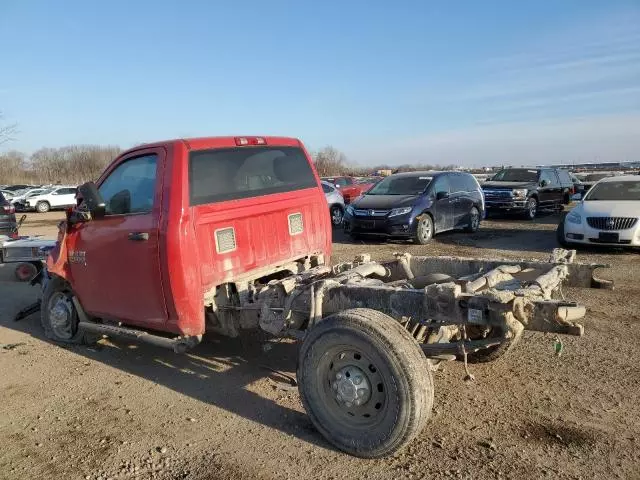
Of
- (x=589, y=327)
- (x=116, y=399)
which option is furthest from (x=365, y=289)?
(x=589, y=327)

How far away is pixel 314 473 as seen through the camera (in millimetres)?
3027

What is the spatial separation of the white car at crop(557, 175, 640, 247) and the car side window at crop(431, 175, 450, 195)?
119 inches

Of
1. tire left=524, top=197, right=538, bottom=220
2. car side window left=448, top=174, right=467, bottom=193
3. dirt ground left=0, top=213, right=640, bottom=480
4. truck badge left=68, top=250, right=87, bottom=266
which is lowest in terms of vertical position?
tire left=524, top=197, right=538, bottom=220

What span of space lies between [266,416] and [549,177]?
697 inches

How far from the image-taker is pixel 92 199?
4.45 m

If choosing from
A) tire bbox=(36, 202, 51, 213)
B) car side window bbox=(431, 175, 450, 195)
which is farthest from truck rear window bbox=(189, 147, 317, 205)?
tire bbox=(36, 202, 51, 213)

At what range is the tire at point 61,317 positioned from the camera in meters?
5.37

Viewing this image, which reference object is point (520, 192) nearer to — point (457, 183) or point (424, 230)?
point (457, 183)

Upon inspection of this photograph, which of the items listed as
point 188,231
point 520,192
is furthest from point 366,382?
point 520,192

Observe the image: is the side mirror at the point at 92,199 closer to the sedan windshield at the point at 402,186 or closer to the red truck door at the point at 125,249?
the red truck door at the point at 125,249

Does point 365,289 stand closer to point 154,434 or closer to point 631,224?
point 154,434

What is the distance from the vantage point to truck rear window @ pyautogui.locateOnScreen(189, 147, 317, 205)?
4.21 m

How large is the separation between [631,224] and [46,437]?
10068 millimetres

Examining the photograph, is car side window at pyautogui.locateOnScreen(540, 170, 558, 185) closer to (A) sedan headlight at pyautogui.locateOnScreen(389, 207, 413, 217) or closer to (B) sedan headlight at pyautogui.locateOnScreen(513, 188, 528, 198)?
(B) sedan headlight at pyautogui.locateOnScreen(513, 188, 528, 198)
